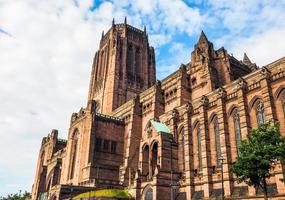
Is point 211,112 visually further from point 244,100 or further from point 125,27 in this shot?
point 125,27

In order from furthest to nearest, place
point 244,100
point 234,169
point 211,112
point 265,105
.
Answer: point 211,112
point 244,100
point 265,105
point 234,169

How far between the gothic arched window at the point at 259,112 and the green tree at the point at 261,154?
961 cm

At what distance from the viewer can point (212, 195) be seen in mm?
34562

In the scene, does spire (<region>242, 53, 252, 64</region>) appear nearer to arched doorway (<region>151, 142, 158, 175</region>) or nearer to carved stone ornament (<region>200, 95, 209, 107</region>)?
carved stone ornament (<region>200, 95, 209, 107</region>)

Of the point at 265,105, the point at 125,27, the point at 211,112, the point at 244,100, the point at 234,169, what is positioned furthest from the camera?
the point at 125,27

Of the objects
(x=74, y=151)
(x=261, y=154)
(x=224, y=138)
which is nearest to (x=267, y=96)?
(x=224, y=138)

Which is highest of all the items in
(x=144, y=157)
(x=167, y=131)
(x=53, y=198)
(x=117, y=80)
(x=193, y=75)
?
(x=117, y=80)

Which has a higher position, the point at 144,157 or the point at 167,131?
the point at 167,131

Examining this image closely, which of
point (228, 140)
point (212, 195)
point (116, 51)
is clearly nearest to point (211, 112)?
point (228, 140)

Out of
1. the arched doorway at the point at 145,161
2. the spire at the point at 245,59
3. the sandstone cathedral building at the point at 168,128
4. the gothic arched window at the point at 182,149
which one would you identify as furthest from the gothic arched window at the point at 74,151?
the spire at the point at 245,59

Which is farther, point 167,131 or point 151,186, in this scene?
point 167,131

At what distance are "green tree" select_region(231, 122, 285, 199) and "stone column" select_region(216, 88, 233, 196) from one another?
837cm

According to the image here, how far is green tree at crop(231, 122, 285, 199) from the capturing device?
23.5m

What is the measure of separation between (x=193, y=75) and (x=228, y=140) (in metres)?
21.9
